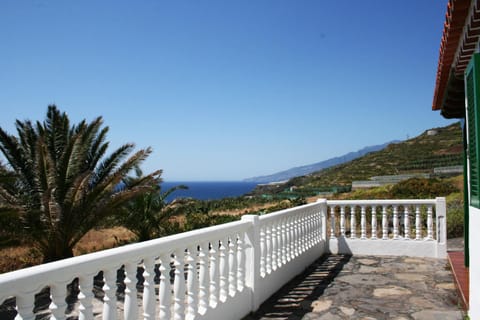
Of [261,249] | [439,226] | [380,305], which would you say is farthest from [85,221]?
[439,226]

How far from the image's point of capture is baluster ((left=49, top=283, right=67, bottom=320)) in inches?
82.9

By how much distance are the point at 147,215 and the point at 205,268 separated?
815 cm

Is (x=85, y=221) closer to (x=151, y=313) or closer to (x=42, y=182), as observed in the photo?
(x=42, y=182)

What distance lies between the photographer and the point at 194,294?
3555 mm

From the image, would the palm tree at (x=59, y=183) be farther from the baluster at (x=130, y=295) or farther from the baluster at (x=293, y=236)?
the baluster at (x=130, y=295)

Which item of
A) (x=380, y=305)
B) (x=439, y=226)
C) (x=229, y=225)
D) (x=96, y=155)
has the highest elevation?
(x=96, y=155)

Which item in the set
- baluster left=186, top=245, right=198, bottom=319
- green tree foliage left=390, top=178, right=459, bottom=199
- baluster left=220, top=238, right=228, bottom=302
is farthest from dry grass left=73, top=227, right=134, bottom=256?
green tree foliage left=390, top=178, right=459, bottom=199

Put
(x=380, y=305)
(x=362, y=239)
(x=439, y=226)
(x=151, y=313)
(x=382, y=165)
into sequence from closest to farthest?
(x=151, y=313)
(x=380, y=305)
(x=439, y=226)
(x=362, y=239)
(x=382, y=165)

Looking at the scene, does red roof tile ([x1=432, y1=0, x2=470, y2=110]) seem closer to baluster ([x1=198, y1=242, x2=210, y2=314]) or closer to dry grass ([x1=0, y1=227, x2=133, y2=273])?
baluster ([x1=198, y1=242, x2=210, y2=314])

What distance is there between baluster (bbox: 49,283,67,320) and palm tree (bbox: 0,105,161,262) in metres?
5.75

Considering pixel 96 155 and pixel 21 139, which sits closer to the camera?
pixel 21 139

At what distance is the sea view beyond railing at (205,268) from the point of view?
7.16 ft

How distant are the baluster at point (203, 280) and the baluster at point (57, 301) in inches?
64.7

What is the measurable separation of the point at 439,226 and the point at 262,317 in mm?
4902
